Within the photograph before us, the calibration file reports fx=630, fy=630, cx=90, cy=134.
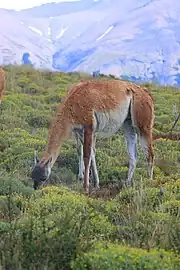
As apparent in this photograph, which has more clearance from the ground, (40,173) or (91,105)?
(91,105)

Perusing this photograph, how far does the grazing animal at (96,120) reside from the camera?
10.3 meters

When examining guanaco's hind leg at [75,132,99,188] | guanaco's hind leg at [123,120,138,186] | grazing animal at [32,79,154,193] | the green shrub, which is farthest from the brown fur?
the green shrub

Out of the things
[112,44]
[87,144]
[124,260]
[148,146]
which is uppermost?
[124,260]

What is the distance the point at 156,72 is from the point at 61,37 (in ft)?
200

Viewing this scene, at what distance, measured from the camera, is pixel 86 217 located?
6047mm

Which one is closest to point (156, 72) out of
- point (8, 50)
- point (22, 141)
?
point (8, 50)

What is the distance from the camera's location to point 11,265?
5414 mm

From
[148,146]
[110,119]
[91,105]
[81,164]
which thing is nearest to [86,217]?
[91,105]

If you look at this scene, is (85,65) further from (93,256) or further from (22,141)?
(93,256)

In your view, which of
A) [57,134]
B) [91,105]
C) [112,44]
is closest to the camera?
[57,134]

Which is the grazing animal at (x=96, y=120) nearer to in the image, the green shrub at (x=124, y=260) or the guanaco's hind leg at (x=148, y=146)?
the guanaco's hind leg at (x=148, y=146)

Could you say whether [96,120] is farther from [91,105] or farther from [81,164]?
[81,164]

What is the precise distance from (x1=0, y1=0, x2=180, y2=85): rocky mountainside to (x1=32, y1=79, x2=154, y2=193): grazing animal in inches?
3736

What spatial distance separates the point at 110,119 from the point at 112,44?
129647 mm
